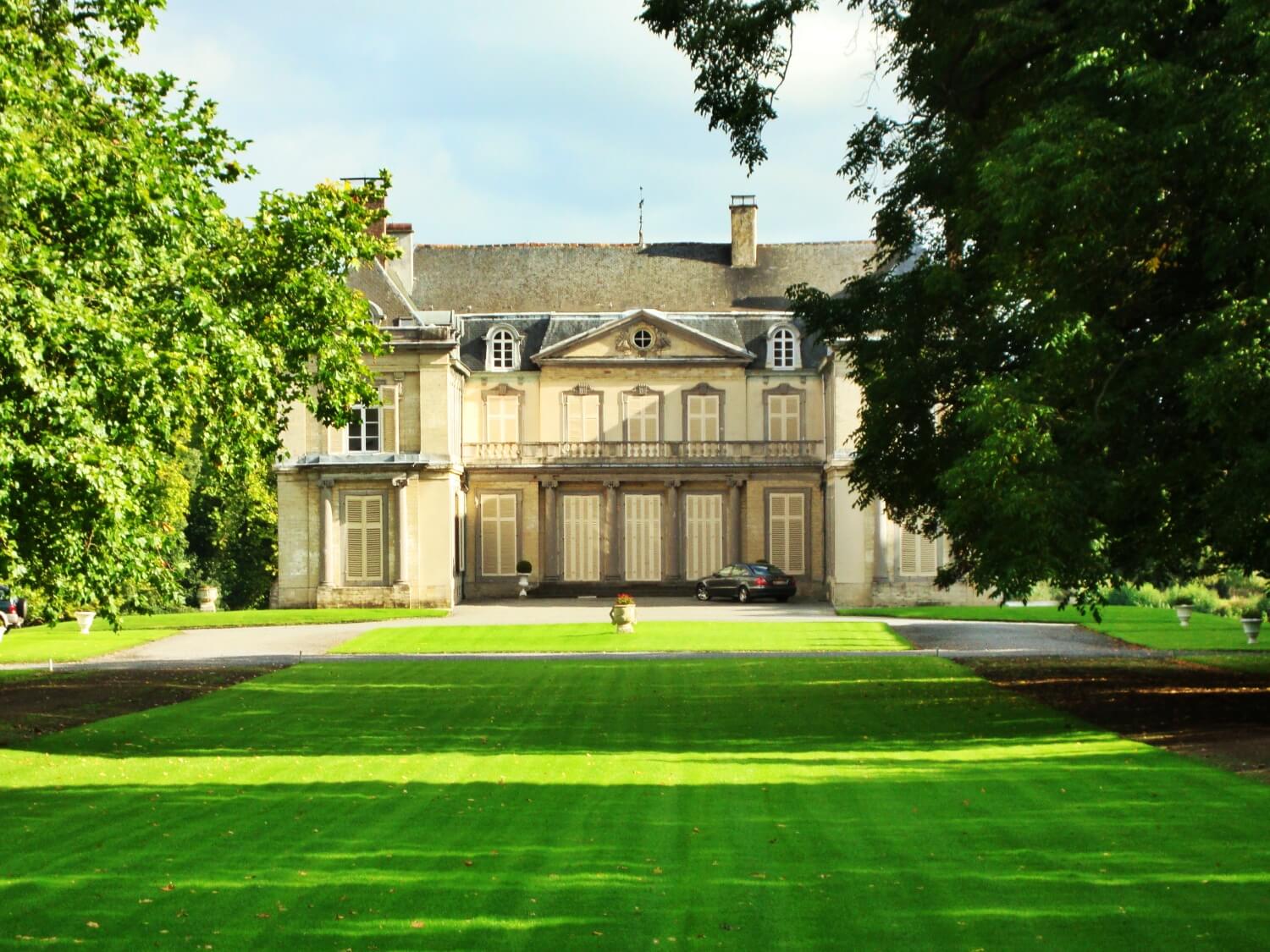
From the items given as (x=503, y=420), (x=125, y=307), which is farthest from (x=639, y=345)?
(x=125, y=307)

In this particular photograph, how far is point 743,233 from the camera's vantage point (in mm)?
46812

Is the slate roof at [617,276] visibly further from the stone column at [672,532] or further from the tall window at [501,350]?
the stone column at [672,532]

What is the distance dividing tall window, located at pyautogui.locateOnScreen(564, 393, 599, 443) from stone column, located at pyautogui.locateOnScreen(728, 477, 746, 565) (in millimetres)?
4174

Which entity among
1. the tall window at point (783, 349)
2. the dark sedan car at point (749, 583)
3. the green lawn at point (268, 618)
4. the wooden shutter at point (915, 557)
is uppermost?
the tall window at point (783, 349)

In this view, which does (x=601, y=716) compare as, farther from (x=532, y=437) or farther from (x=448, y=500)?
(x=532, y=437)

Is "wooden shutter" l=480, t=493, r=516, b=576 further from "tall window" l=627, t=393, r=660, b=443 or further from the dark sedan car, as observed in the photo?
the dark sedan car

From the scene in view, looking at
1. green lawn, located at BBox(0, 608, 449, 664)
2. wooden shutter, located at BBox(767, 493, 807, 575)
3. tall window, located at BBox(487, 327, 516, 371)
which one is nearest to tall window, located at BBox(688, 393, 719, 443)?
wooden shutter, located at BBox(767, 493, 807, 575)

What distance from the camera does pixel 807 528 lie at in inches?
1740

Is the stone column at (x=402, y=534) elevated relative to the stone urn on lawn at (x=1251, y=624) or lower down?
elevated

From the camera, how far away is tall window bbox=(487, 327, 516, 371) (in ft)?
148

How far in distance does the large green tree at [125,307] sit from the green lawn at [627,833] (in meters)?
2.11

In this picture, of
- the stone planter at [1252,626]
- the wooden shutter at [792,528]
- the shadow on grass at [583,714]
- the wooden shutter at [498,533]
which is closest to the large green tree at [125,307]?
the shadow on grass at [583,714]

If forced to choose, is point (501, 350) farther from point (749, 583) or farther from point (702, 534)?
point (749, 583)

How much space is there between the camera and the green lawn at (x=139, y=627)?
1091 inches
